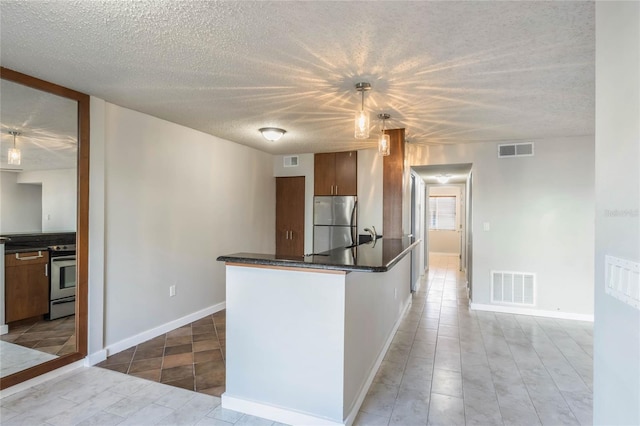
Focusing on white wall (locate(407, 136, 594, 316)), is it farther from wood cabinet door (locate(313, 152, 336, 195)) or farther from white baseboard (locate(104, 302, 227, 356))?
white baseboard (locate(104, 302, 227, 356))

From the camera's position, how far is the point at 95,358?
279 cm

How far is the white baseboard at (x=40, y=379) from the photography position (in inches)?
89.9

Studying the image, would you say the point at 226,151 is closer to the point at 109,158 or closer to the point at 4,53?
the point at 109,158

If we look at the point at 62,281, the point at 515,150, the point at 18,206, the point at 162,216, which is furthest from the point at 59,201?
the point at 515,150

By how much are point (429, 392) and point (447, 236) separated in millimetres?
8635

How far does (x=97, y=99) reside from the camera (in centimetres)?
282

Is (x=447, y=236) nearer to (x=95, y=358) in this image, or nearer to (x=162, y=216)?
(x=162, y=216)

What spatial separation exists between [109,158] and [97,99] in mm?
512

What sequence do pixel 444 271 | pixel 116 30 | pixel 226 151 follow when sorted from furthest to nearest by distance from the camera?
1. pixel 444 271
2. pixel 226 151
3. pixel 116 30

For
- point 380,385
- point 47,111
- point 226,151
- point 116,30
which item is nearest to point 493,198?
point 380,385

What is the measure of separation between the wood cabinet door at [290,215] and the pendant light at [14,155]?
355 centimetres

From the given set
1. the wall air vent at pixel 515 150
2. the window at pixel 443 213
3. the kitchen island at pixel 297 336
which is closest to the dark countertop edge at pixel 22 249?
the kitchen island at pixel 297 336

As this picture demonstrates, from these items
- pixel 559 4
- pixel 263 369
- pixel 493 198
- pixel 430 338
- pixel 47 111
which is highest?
pixel 559 4

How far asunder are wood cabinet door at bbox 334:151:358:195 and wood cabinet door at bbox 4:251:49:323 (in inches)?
146
